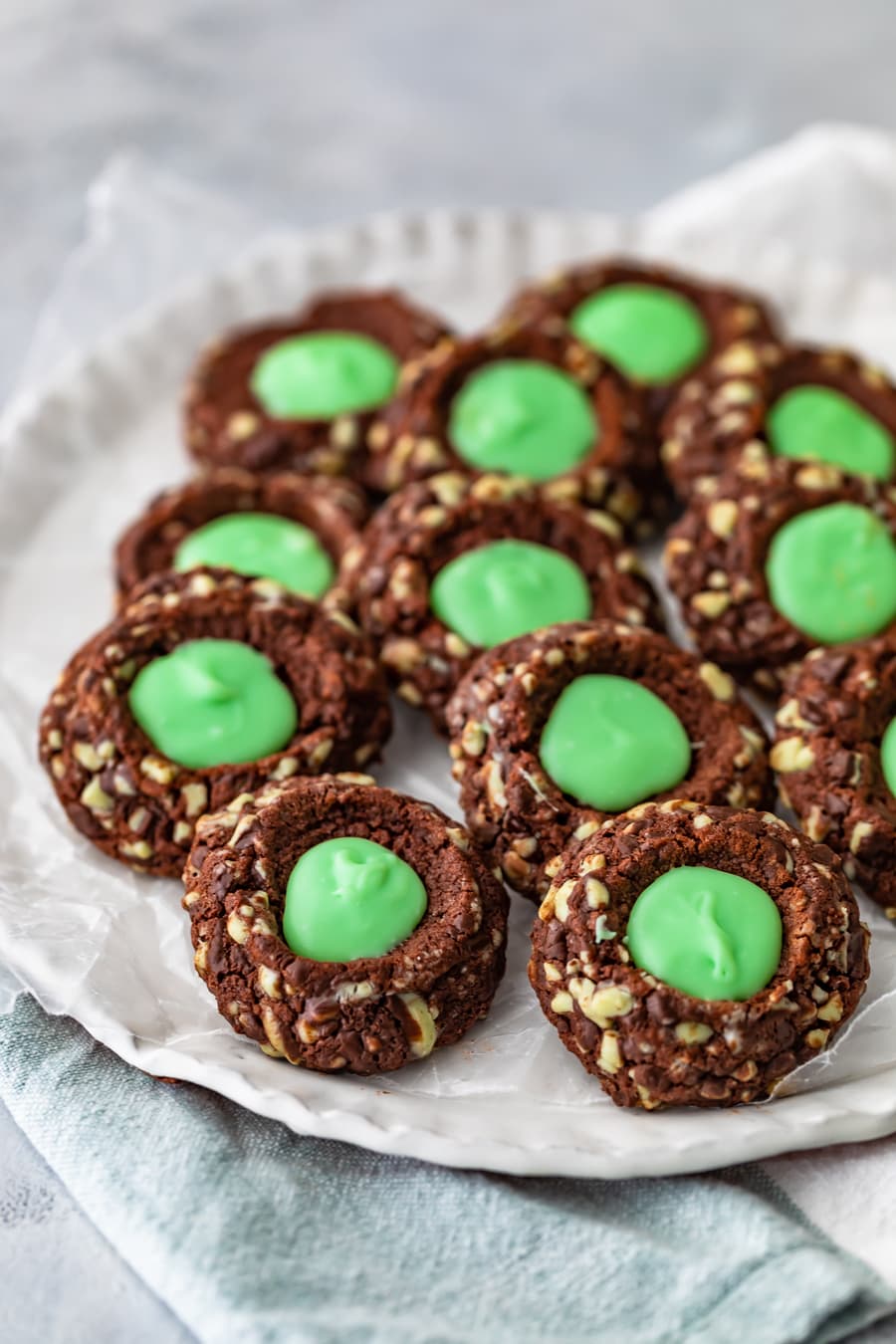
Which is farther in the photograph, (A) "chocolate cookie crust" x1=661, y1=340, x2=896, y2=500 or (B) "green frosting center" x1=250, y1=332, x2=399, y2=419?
(B) "green frosting center" x1=250, y1=332, x2=399, y2=419

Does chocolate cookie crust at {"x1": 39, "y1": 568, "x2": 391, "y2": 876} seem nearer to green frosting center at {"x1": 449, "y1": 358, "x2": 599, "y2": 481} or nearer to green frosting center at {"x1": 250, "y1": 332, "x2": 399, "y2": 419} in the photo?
green frosting center at {"x1": 449, "y1": 358, "x2": 599, "y2": 481}

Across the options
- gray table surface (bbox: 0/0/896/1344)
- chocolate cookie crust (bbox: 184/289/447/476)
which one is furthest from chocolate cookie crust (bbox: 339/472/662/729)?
gray table surface (bbox: 0/0/896/1344)

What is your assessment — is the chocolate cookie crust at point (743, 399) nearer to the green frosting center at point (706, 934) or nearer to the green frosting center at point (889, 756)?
the green frosting center at point (889, 756)

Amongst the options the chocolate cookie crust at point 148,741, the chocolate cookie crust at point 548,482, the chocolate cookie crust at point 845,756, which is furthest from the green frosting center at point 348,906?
the chocolate cookie crust at point 548,482

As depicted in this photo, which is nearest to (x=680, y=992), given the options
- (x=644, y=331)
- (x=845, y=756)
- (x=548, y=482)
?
(x=845, y=756)

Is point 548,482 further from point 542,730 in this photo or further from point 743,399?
point 542,730
